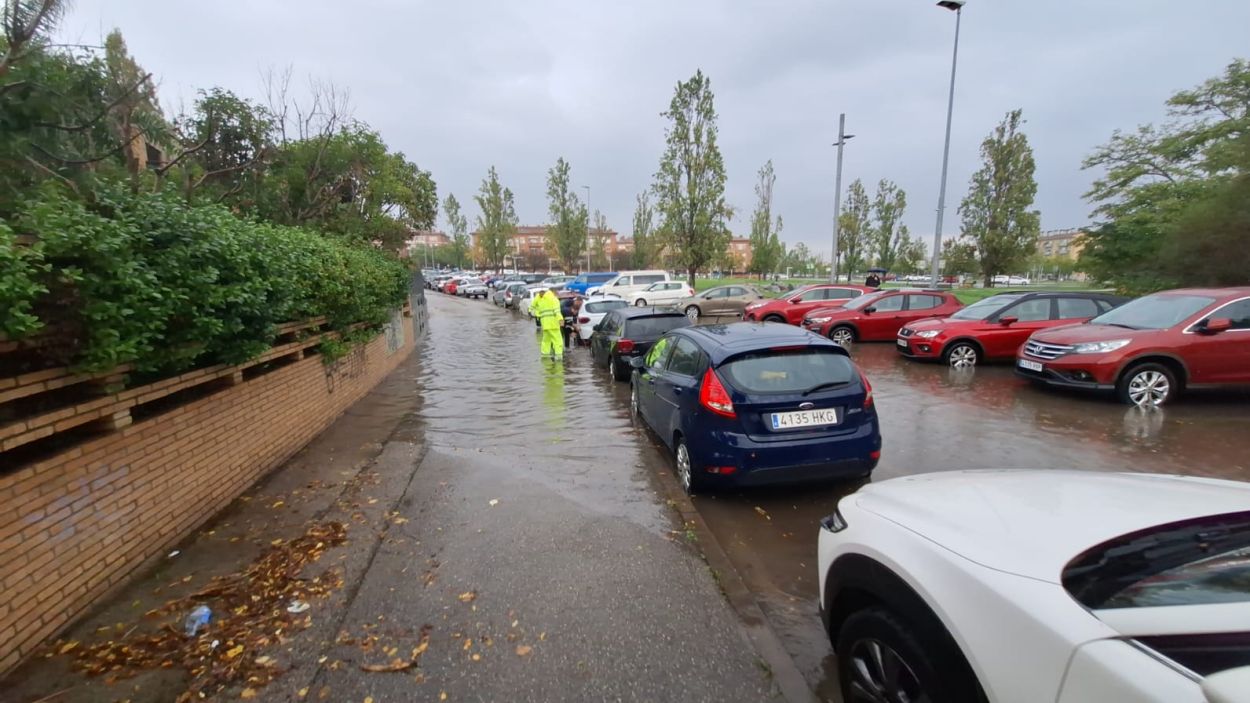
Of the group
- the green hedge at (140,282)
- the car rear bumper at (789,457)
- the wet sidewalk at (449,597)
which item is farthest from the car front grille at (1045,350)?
the green hedge at (140,282)

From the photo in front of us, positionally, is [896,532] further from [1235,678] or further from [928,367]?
[928,367]

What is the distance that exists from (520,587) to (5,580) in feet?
7.76

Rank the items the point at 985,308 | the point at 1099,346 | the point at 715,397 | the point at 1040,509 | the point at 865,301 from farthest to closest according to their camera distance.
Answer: the point at 865,301 → the point at 985,308 → the point at 1099,346 → the point at 715,397 → the point at 1040,509

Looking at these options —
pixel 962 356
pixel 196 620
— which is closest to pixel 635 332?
pixel 962 356

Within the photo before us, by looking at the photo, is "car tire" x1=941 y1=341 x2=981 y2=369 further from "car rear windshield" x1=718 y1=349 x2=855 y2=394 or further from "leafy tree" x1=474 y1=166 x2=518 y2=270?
"leafy tree" x1=474 y1=166 x2=518 y2=270

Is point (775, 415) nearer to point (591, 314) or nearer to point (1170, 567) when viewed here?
point (1170, 567)

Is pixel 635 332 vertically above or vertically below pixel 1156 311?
below

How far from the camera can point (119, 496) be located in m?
3.26

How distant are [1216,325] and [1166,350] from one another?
0.58 metres

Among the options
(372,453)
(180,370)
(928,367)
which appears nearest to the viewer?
(180,370)

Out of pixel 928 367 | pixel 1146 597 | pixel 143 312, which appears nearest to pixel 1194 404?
pixel 928 367

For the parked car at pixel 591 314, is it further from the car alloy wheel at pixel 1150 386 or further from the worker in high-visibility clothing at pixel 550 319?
A: the car alloy wheel at pixel 1150 386

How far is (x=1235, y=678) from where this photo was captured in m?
1.16

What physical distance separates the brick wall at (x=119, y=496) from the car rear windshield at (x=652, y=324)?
220 inches
